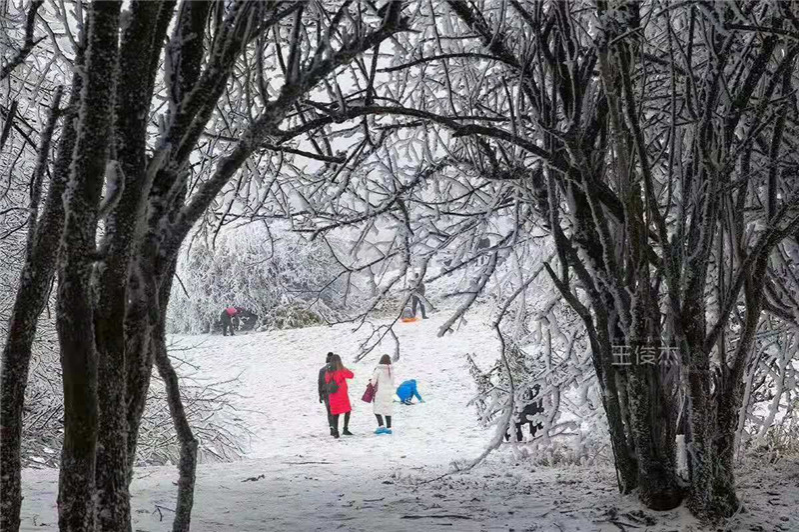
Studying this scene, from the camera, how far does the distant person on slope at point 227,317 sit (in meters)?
21.8

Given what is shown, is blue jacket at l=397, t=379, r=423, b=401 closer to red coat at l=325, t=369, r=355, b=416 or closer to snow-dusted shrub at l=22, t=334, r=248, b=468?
red coat at l=325, t=369, r=355, b=416

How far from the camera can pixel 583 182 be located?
362cm

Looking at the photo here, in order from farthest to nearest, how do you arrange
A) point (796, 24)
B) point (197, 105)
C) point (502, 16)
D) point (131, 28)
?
1. point (502, 16)
2. point (796, 24)
3. point (197, 105)
4. point (131, 28)

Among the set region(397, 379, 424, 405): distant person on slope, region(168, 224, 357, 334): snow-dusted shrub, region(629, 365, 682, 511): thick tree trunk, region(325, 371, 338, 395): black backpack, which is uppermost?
region(168, 224, 357, 334): snow-dusted shrub

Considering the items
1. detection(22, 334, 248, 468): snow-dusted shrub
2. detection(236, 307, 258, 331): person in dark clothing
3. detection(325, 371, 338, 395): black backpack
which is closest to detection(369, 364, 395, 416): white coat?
detection(325, 371, 338, 395): black backpack

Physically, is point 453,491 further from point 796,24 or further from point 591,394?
point 796,24

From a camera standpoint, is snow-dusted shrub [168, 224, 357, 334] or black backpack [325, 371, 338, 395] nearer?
black backpack [325, 371, 338, 395]

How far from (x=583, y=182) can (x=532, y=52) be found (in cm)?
75

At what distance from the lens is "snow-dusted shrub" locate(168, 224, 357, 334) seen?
20.8 m

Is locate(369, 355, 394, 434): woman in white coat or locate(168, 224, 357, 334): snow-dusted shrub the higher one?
locate(168, 224, 357, 334): snow-dusted shrub

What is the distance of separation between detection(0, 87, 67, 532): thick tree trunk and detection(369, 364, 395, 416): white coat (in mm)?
10411

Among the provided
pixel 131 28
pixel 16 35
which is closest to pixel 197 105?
pixel 131 28

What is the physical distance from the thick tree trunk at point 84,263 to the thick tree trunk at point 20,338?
0.42 metres
